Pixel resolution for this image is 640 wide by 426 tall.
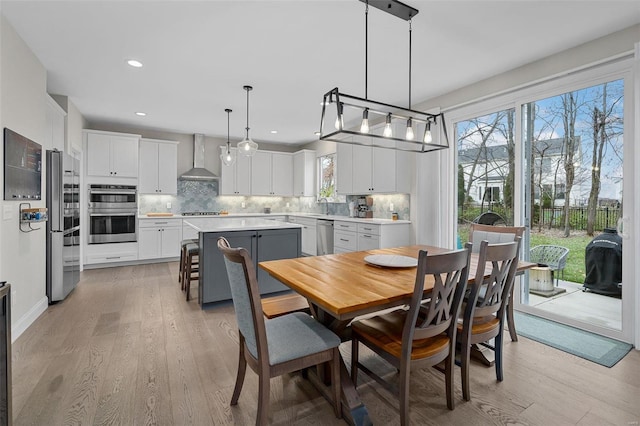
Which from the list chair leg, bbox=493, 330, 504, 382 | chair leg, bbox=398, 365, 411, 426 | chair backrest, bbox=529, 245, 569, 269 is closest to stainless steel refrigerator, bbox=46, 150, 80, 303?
chair leg, bbox=398, 365, 411, 426

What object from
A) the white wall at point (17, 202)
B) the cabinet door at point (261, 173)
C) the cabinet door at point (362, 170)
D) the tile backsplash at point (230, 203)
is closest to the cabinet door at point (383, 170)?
the cabinet door at point (362, 170)

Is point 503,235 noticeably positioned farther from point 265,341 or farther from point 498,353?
point 265,341

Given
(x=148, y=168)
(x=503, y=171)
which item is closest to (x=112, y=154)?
(x=148, y=168)

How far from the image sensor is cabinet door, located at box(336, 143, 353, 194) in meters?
5.60

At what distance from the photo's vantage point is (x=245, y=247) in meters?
3.68

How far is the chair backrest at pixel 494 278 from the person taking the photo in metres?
1.76

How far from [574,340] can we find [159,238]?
238 inches

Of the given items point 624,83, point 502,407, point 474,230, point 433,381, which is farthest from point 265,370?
point 624,83

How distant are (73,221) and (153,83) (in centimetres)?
203

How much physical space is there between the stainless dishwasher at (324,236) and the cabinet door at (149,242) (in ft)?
9.62

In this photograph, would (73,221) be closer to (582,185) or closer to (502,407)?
(502,407)

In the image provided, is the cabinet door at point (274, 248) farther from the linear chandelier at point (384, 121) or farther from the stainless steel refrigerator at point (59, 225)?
the stainless steel refrigerator at point (59, 225)

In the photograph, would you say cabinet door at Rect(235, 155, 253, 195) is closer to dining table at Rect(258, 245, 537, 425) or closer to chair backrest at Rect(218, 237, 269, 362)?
dining table at Rect(258, 245, 537, 425)

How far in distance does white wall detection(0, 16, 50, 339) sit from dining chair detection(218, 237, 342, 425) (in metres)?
2.24
